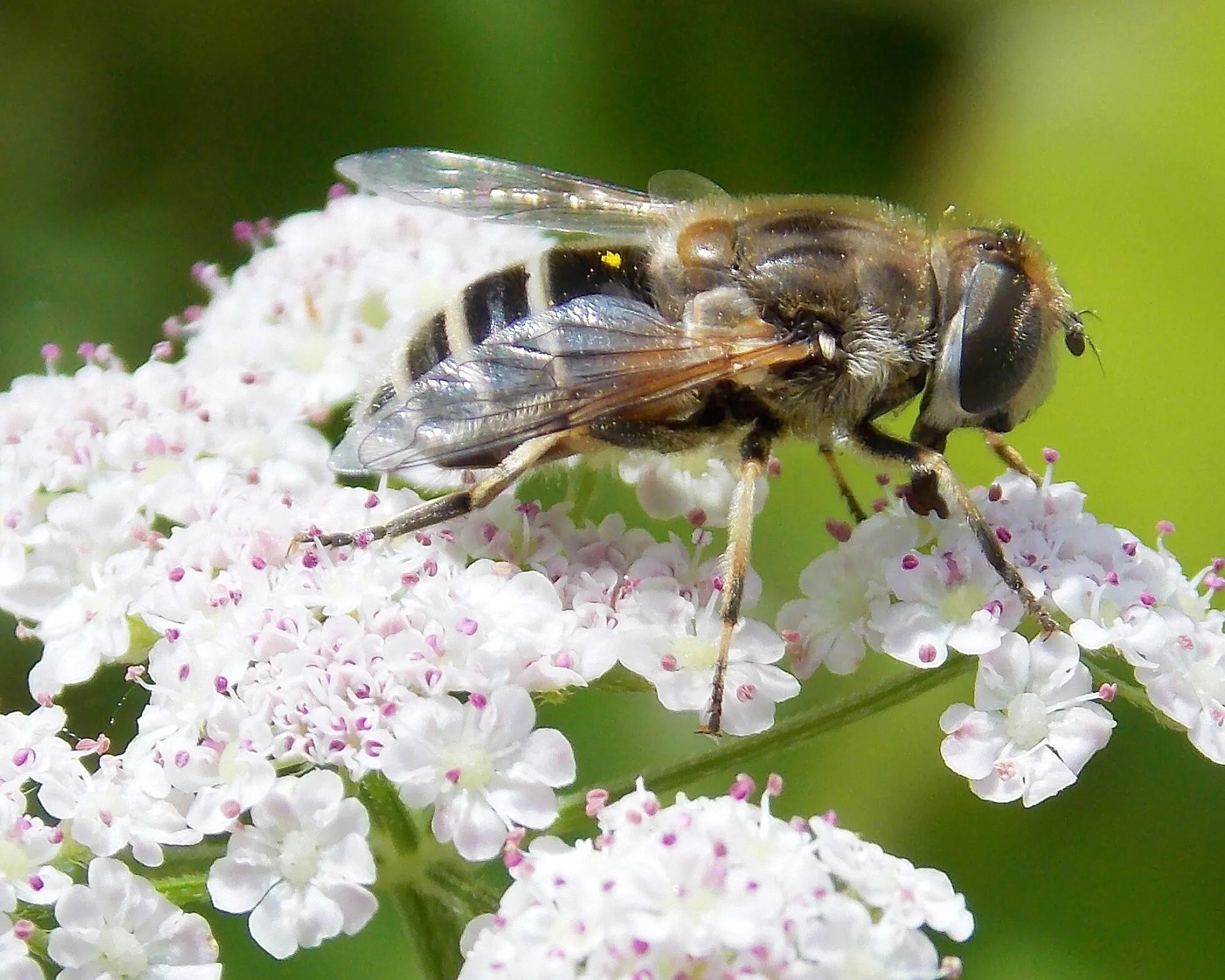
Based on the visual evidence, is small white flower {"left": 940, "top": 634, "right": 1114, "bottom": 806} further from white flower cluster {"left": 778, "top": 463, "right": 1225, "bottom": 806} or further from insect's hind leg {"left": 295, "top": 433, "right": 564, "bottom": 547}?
insect's hind leg {"left": 295, "top": 433, "right": 564, "bottom": 547}

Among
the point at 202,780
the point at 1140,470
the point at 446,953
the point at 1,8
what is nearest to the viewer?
the point at 202,780

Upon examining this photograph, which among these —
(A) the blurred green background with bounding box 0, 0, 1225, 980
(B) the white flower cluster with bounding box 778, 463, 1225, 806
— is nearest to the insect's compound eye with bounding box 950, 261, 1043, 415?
(B) the white flower cluster with bounding box 778, 463, 1225, 806

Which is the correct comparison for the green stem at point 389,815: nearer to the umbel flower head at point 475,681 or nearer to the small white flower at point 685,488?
the umbel flower head at point 475,681

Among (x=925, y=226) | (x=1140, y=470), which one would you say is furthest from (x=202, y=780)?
(x=1140, y=470)

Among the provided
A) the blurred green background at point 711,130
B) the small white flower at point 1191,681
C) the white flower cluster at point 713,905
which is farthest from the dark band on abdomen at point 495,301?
the blurred green background at point 711,130

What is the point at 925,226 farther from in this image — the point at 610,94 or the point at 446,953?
the point at 610,94

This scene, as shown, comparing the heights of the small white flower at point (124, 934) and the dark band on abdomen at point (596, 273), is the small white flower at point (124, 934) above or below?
below

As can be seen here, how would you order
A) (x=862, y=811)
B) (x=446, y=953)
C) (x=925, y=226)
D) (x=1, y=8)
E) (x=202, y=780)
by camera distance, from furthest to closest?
(x=1, y=8)
(x=862, y=811)
(x=925, y=226)
(x=446, y=953)
(x=202, y=780)
